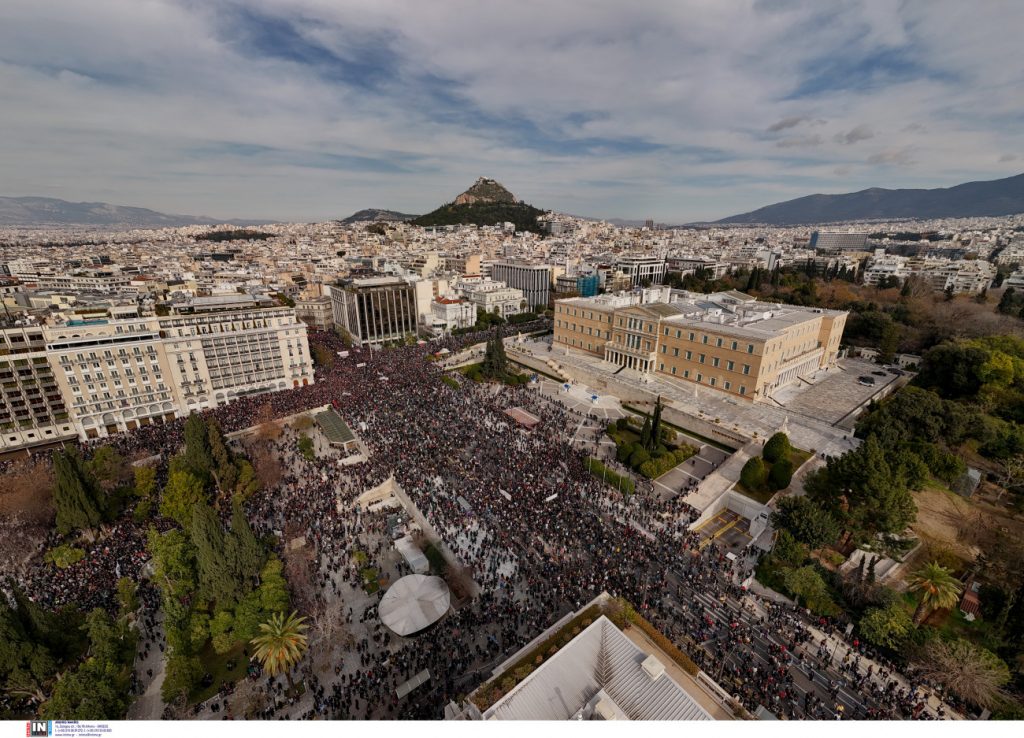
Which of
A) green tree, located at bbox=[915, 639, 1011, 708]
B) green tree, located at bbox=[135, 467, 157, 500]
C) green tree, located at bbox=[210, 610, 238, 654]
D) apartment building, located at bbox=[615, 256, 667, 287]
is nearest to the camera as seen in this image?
green tree, located at bbox=[915, 639, 1011, 708]

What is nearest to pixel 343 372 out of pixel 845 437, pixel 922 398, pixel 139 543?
pixel 139 543

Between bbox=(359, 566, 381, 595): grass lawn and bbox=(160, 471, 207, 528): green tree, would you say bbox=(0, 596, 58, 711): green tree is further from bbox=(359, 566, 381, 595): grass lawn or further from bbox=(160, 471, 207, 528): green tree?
bbox=(359, 566, 381, 595): grass lawn

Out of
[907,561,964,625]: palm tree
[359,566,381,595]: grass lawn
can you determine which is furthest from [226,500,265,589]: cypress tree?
[907,561,964,625]: palm tree

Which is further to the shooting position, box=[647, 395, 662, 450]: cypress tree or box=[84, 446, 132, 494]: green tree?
box=[647, 395, 662, 450]: cypress tree

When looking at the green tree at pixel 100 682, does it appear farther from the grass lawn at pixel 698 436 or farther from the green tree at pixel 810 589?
the grass lawn at pixel 698 436

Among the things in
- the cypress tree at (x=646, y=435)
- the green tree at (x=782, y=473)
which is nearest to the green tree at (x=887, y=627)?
the green tree at (x=782, y=473)

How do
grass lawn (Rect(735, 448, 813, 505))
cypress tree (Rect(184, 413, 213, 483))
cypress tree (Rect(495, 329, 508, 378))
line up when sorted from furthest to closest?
cypress tree (Rect(495, 329, 508, 378)) → grass lawn (Rect(735, 448, 813, 505)) → cypress tree (Rect(184, 413, 213, 483))
